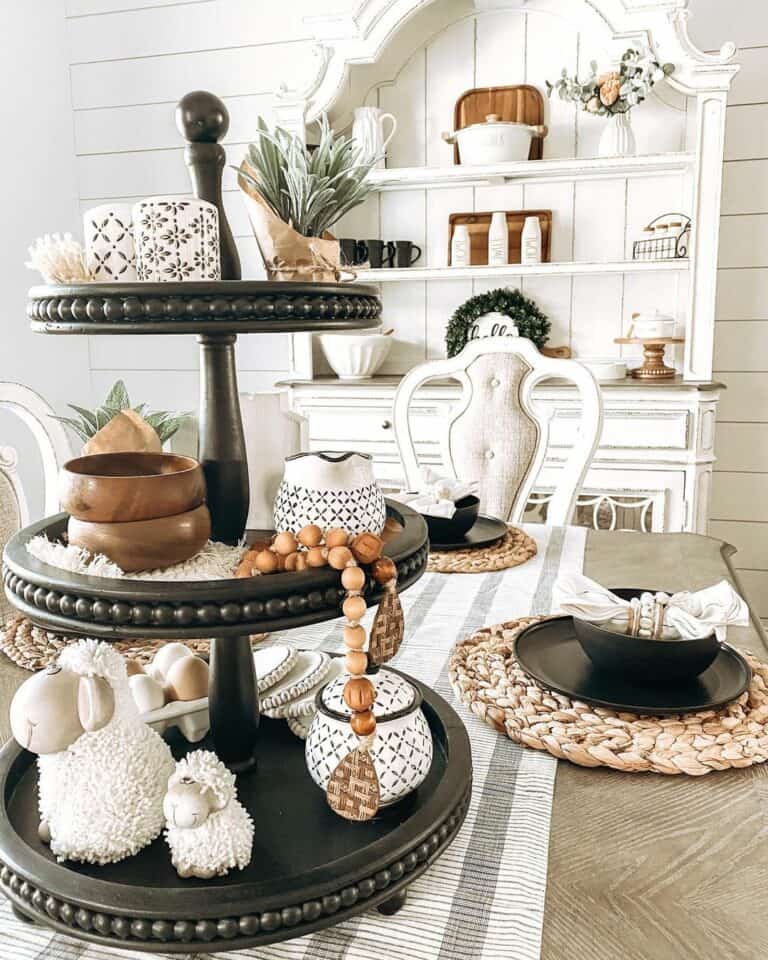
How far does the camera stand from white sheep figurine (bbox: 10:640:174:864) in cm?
56

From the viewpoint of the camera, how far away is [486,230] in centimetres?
292

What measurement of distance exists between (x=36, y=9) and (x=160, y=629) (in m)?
3.38

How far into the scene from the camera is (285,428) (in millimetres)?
1161

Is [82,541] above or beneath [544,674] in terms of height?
above

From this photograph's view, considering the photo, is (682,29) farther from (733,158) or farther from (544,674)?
(544,674)

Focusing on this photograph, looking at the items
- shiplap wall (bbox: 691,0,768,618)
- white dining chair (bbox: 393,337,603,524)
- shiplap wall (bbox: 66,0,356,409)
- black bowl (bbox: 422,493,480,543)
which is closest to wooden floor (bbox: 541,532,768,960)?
black bowl (bbox: 422,493,480,543)

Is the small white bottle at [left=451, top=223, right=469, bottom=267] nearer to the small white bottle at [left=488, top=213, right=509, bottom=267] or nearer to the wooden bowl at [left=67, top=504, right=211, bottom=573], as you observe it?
the small white bottle at [left=488, top=213, right=509, bottom=267]

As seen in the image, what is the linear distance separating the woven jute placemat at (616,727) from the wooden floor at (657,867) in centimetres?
2

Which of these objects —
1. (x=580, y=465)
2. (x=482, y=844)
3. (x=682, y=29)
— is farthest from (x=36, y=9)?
(x=482, y=844)

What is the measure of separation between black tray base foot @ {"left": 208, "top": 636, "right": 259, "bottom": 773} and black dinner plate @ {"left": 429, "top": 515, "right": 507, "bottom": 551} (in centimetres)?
66

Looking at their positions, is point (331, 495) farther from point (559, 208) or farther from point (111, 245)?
point (559, 208)

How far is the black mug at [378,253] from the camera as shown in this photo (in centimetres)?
291

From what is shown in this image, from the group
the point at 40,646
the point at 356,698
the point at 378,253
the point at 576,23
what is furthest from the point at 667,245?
the point at 356,698

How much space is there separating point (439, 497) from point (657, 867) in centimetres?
84
